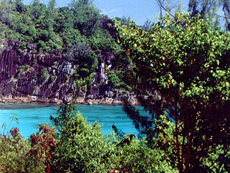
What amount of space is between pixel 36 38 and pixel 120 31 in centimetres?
2801

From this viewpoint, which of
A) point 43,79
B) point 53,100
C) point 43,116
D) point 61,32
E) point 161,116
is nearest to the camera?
point 161,116

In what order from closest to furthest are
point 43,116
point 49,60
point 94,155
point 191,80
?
point 191,80
point 94,155
point 43,116
point 49,60

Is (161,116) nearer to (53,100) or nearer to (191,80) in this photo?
(191,80)

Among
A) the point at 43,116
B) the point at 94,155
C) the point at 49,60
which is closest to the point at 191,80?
the point at 94,155

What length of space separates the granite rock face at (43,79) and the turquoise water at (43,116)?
6.20 feet

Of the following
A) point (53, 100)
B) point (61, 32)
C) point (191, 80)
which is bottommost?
point (53, 100)

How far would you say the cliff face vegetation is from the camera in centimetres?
2512

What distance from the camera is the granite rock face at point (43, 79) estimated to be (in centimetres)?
2478

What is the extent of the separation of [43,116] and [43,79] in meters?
7.57

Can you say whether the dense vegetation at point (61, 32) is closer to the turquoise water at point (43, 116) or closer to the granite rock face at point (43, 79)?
the granite rock face at point (43, 79)

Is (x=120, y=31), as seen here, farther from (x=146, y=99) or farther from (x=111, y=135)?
(x=111, y=135)

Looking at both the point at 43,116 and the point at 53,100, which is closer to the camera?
the point at 43,116

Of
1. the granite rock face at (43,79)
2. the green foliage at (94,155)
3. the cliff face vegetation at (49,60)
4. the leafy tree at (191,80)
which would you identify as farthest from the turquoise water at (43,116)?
the leafy tree at (191,80)

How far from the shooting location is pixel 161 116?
3.52 m
